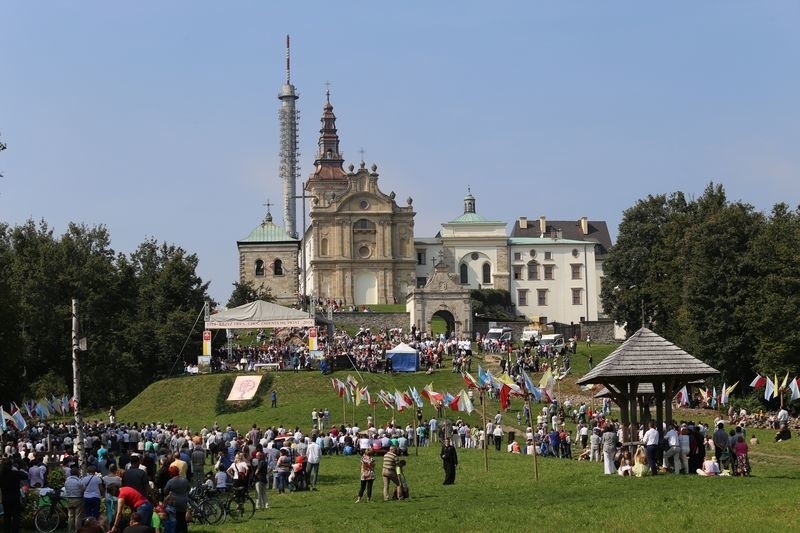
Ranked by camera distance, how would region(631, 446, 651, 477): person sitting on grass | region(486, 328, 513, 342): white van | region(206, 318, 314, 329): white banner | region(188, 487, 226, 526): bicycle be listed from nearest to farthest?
1. region(188, 487, 226, 526): bicycle
2. region(631, 446, 651, 477): person sitting on grass
3. region(206, 318, 314, 329): white banner
4. region(486, 328, 513, 342): white van

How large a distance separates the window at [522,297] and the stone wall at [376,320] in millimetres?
22397

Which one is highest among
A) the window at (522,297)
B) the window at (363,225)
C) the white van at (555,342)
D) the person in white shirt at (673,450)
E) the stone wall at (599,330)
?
the window at (363,225)

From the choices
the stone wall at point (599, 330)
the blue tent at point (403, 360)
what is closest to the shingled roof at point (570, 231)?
the stone wall at point (599, 330)

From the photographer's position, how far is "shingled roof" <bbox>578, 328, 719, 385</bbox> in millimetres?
30234

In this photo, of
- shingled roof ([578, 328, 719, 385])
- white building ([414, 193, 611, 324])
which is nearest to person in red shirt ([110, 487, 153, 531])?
shingled roof ([578, 328, 719, 385])

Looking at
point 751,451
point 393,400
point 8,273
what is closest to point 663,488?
point 751,451

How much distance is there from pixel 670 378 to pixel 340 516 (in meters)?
8.59

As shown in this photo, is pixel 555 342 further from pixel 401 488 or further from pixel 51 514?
pixel 51 514

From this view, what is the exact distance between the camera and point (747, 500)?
79.4 feet

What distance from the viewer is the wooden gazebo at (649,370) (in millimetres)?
30281

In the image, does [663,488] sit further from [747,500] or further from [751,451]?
[751,451]

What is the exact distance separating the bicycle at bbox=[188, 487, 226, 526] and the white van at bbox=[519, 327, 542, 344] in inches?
2302

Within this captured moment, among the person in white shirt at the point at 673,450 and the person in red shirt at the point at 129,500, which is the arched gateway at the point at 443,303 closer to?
the person in white shirt at the point at 673,450

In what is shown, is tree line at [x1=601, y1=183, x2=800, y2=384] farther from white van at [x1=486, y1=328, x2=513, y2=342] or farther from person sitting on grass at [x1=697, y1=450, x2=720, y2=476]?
person sitting on grass at [x1=697, y1=450, x2=720, y2=476]
